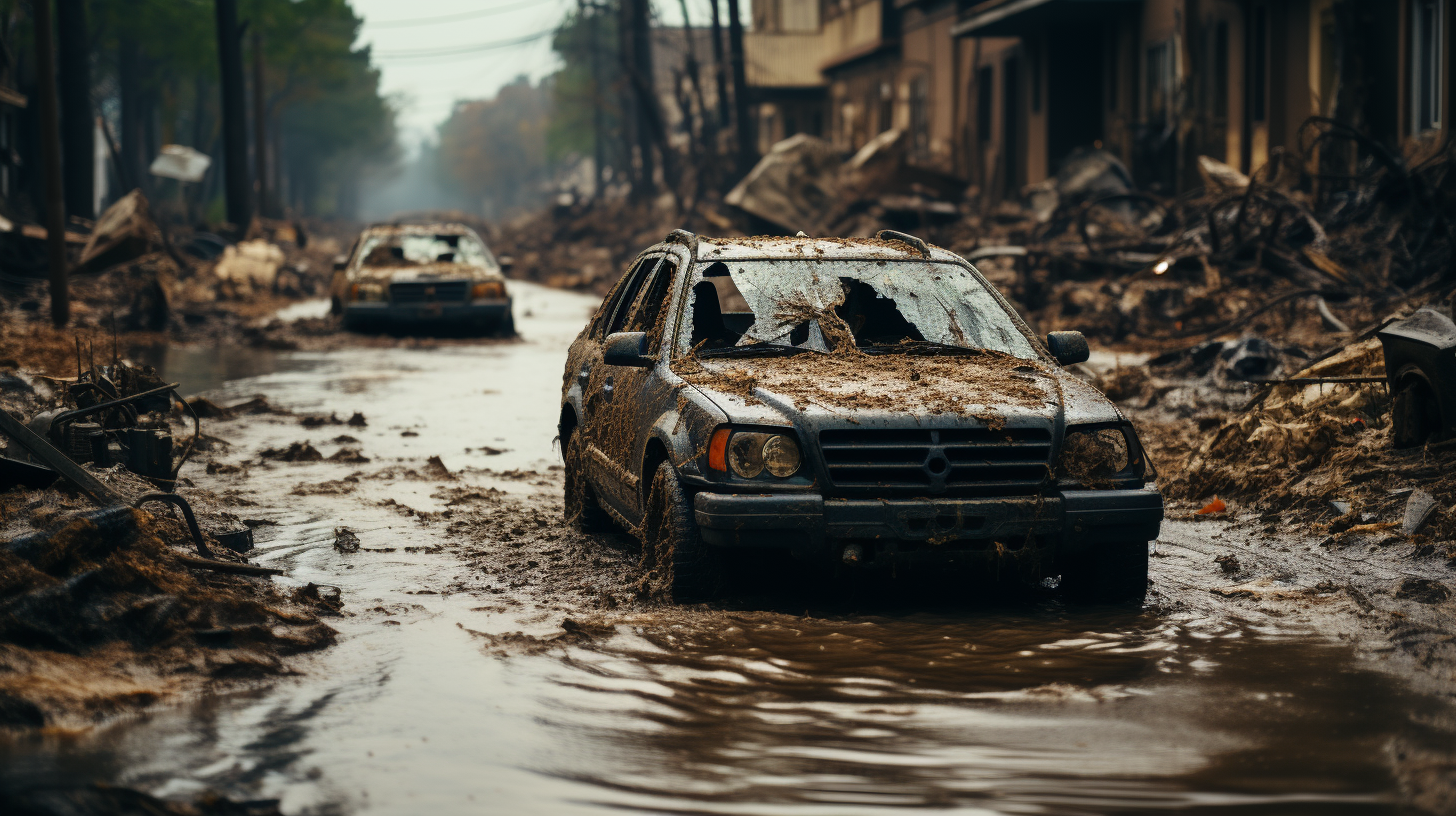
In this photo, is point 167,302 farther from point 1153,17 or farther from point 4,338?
point 1153,17

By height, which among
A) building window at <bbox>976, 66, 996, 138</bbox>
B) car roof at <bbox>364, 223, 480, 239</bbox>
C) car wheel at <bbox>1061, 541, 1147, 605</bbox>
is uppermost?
building window at <bbox>976, 66, 996, 138</bbox>

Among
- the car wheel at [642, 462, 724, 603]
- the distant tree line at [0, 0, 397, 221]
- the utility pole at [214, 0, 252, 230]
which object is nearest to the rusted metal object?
the car wheel at [642, 462, 724, 603]

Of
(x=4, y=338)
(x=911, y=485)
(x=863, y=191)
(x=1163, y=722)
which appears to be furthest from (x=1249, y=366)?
(x=863, y=191)

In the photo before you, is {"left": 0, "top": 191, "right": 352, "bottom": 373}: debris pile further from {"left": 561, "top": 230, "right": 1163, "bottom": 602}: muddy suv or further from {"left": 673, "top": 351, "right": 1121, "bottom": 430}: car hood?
{"left": 673, "top": 351, "right": 1121, "bottom": 430}: car hood

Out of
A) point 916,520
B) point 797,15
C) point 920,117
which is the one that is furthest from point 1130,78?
point 797,15

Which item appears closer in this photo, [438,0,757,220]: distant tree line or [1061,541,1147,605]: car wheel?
[1061,541,1147,605]: car wheel

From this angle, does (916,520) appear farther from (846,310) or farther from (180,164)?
(180,164)

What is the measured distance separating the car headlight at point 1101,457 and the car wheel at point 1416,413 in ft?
9.72

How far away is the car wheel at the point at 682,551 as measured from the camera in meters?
5.95

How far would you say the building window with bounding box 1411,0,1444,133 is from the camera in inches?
710

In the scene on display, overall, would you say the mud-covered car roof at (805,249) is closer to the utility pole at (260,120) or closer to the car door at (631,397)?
the car door at (631,397)

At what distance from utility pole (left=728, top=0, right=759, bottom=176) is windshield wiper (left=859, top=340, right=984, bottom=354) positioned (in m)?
31.2

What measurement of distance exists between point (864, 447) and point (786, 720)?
56.5 inches

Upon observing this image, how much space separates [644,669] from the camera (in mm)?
5164
